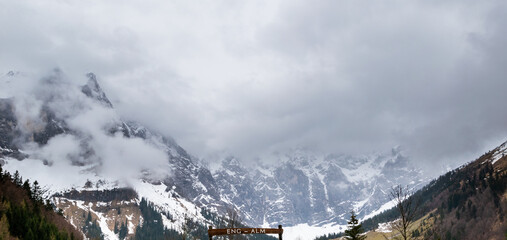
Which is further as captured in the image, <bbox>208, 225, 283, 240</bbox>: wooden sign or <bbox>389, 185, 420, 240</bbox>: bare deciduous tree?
<bbox>389, 185, 420, 240</bbox>: bare deciduous tree

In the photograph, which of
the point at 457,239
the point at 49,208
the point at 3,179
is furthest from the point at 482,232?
the point at 3,179

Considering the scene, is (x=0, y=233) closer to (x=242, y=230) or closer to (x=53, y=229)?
(x=53, y=229)

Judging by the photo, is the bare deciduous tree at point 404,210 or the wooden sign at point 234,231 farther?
the bare deciduous tree at point 404,210

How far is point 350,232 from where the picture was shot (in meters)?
41.8

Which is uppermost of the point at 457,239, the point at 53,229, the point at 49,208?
the point at 49,208

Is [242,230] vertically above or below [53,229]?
below

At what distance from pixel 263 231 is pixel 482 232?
207136mm

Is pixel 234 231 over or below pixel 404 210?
below

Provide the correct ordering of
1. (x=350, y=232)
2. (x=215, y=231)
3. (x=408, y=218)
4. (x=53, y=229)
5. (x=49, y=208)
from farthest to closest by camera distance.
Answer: (x=49, y=208) < (x=53, y=229) < (x=350, y=232) < (x=408, y=218) < (x=215, y=231)

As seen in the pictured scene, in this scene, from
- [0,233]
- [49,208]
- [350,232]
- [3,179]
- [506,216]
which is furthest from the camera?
[506,216]

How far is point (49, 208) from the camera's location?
111 m

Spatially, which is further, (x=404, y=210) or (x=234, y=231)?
(x=404, y=210)

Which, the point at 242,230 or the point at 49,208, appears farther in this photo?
the point at 49,208

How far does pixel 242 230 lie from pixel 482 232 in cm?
20852
